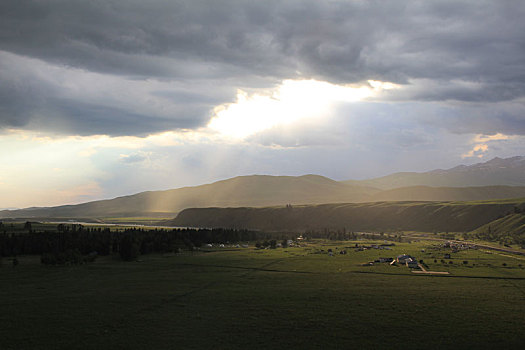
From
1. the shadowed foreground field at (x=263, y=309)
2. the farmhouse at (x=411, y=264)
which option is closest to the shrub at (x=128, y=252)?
the shadowed foreground field at (x=263, y=309)

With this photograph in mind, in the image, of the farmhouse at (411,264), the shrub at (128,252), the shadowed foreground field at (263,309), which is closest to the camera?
the shadowed foreground field at (263,309)

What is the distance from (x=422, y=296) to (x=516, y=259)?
65981 mm

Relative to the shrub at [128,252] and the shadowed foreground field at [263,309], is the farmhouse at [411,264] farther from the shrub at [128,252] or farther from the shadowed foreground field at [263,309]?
the shrub at [128,252]

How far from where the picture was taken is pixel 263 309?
56.6 m

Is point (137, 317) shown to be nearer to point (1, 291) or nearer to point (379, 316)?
point (379, 316)

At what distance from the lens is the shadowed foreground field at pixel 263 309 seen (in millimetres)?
44156

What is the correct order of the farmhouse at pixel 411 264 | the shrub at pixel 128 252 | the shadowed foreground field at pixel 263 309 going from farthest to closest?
the shrub at pixel 128 252 → the farmhouse at pixel 411 264 → the shadowed foreground field at pixel 263 309

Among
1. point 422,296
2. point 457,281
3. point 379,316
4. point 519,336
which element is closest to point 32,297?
point 379,316

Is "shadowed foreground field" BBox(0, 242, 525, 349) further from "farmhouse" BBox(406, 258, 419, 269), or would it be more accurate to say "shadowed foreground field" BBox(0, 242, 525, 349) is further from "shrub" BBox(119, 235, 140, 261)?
"shrub" BBox(119, 235, 140, 261)

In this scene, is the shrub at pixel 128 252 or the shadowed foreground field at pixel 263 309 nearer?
the shadowed foreground field at pixel 263 309

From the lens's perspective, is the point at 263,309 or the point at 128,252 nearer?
the point at 263,309

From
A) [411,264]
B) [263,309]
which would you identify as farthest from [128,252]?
[411,264]

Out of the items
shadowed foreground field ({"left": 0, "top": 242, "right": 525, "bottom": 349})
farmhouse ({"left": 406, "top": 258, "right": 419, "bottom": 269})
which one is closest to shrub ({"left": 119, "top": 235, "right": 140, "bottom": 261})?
shadowed foreground field ({"left": 0, "top": 242, "right": 525, "bottom": 349})

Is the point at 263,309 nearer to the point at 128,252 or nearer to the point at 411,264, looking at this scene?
the point at 411,264
